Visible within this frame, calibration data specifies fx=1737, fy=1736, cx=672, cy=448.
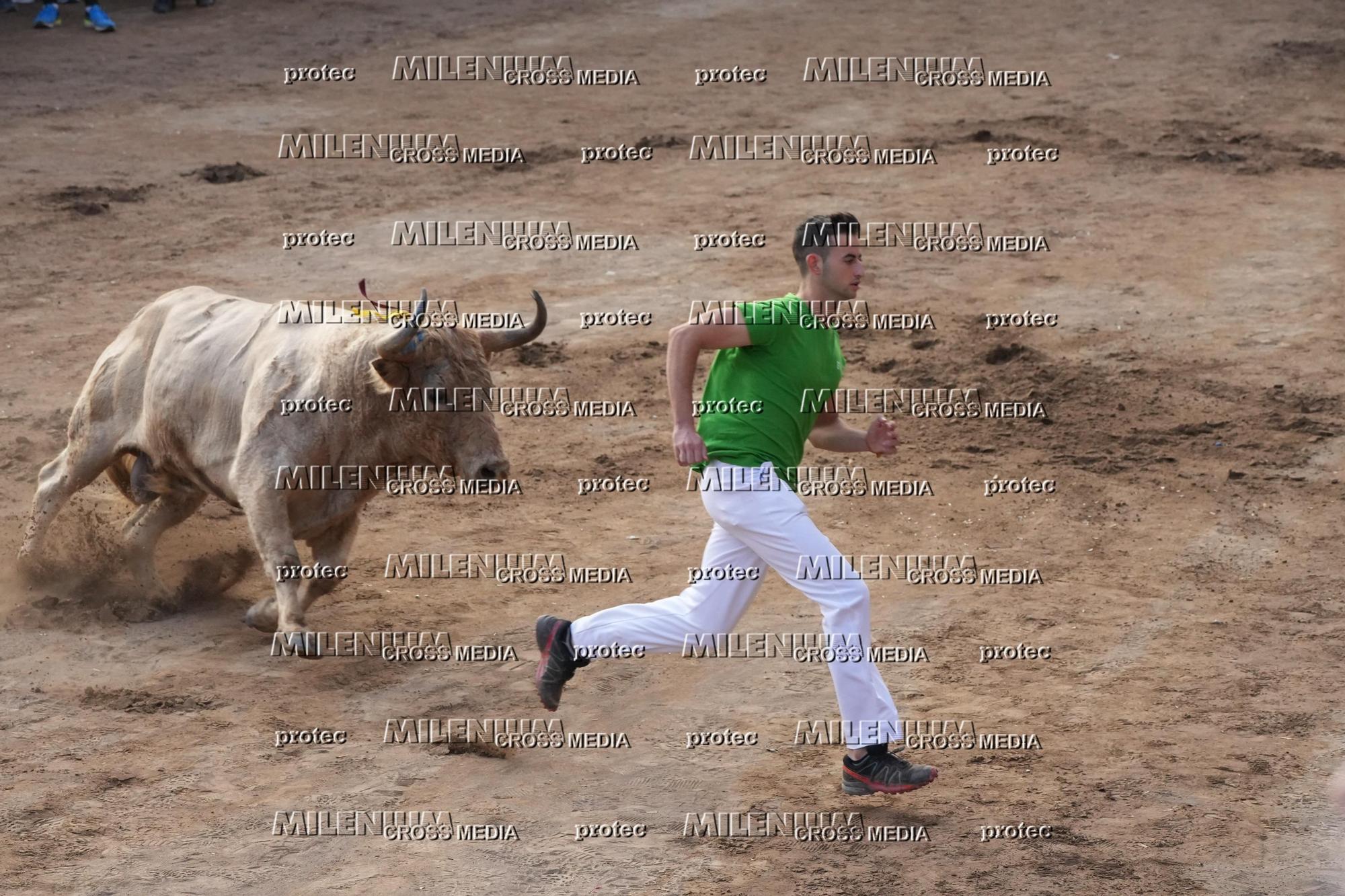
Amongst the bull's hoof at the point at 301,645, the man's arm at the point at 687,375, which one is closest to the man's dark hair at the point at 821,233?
the man's arm at the point at 687,375

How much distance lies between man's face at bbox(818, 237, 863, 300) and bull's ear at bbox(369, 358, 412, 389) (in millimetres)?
2335

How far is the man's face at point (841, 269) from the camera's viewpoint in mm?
7094

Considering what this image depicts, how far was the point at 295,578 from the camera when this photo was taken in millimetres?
8703

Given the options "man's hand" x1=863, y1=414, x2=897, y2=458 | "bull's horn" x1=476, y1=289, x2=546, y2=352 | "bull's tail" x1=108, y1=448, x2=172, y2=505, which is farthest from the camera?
"bull's tail" x1=108, y1=448, x2=172, y2=505

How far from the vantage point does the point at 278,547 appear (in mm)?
8672

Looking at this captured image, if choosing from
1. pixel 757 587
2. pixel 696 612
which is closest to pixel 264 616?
pixel 696 612

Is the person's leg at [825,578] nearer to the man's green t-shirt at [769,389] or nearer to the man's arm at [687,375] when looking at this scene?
the man's green t-shirt at [769,389]

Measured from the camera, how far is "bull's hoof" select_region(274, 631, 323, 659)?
8.62m

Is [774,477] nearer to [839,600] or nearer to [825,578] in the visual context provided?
[825,578]

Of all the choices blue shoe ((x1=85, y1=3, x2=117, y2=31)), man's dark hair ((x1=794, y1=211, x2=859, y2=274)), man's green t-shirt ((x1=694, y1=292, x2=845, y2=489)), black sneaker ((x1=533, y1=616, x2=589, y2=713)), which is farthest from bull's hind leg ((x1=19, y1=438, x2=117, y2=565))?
blue shoe ((x1=85, y1=3, x2=117, y2=31))

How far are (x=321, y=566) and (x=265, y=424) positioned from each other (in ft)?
2.73

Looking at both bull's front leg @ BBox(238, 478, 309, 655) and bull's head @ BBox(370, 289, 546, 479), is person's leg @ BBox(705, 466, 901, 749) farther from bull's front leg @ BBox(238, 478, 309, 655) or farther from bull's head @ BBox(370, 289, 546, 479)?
bull's front leg @ BBox(238, 478, 309, 655)

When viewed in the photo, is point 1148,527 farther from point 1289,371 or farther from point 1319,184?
point 1319,184

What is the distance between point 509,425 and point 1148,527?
4515 mm
